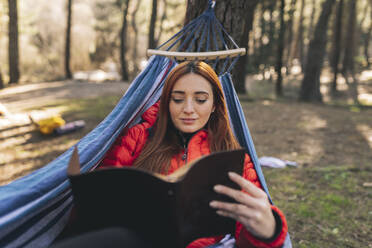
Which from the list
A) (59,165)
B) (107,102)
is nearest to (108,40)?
(107,102)

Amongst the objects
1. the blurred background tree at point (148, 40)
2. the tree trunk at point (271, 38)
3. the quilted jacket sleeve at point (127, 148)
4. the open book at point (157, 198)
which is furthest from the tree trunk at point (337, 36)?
the open book at point (157, 198)

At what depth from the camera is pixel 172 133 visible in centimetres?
183

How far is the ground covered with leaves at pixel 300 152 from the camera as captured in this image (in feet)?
9.38

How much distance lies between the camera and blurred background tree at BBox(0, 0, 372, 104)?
1148 cm

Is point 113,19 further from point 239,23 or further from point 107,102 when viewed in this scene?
point 239,23

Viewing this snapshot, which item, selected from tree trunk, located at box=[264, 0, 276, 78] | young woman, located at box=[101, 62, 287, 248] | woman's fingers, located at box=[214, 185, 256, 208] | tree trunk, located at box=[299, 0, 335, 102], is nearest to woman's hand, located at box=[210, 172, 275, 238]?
woman's fingers, located at box=[214, 185, 256, 208]

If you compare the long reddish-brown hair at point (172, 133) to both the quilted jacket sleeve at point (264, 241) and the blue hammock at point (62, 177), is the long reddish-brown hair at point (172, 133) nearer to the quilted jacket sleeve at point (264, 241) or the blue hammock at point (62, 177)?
the blue hammock at point (62, 177)

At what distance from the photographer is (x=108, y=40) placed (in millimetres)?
23594

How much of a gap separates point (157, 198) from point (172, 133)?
766 mm

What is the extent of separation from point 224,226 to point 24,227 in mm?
1045

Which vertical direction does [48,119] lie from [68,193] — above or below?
below

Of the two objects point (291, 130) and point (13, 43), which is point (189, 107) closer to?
point (291, 130)

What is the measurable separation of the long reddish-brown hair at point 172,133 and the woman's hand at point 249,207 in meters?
0.57

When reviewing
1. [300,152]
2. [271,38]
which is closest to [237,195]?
[300,152]
